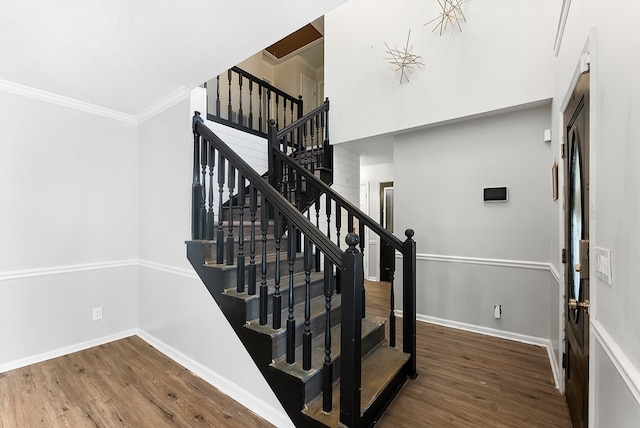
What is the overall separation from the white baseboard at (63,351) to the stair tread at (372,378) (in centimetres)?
243

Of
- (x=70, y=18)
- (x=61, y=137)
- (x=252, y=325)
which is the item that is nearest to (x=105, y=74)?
(x=70, y=18)

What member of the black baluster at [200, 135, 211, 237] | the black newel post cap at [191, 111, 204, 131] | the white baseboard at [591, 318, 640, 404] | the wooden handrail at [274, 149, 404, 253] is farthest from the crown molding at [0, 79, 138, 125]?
the white baseboard at [591, 318, 640, 404]

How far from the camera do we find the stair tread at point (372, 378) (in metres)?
1.58

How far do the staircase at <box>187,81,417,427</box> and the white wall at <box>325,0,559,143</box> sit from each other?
5.42 feet

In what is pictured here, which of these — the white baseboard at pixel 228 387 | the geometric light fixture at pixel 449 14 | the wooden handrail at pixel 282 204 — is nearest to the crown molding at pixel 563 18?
the geometric light fixture at pixel 449 14

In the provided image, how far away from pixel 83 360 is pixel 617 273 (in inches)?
142

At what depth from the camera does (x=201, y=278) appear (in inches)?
87.4

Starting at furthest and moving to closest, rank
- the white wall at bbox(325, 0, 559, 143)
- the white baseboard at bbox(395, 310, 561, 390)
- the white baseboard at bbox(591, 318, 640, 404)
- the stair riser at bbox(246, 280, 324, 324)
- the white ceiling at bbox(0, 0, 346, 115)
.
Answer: the white wall at bbox(325, 0, 559, 143) → the white baseboard at bbox(395, 310, 561, 390) → the stair riser at bbox(246, 280, 324, 324) → the white ceiling at bbox(0, 0, 346, 115) → the white baseboard at bbox(591, 318, 640, 404)

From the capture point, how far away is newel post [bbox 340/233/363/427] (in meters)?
1.45

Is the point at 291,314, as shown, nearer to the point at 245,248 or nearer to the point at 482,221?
the point at 245,248

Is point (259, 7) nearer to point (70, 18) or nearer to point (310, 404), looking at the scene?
point (70, 18)

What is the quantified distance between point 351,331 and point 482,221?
2.38 metres

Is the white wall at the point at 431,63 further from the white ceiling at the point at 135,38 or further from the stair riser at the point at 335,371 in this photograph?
the stair riser at the point at 335,371

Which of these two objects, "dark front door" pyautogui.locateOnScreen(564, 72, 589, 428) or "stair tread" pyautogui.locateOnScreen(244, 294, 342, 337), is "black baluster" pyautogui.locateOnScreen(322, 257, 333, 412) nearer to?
"stair tread" pyautogui.locateOnScreen(244, 294, 342, 337)
